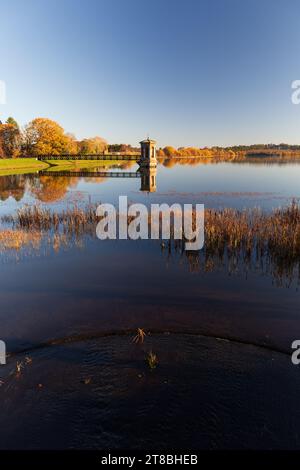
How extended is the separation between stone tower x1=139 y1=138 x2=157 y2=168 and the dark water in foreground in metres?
65.4

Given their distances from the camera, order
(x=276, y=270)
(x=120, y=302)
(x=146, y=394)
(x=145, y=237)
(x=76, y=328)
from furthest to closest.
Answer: (x=145, y=237), (x=276, y=270), (x=120, y=302), (x=76, y=328), (x=146, y=394)

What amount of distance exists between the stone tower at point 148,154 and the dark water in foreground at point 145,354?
6539 centimetres

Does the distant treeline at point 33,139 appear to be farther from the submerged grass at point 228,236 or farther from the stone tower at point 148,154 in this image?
the submerged grass at point 228,236

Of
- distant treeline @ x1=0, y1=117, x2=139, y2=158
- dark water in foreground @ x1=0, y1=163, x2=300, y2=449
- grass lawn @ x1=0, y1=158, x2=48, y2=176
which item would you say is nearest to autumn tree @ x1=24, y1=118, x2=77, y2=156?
distant treeline @ x1=0, y1=117, x2=139, y2=158

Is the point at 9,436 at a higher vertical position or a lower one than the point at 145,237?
lower

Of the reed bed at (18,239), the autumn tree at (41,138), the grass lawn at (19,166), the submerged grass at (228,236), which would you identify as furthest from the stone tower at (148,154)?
the reed bed at (18,239)

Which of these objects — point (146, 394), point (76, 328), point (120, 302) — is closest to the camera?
point (146, 394)

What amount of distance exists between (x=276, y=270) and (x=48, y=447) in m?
11.0

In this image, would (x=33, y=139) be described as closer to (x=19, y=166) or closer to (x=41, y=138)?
(x=41, y=138)

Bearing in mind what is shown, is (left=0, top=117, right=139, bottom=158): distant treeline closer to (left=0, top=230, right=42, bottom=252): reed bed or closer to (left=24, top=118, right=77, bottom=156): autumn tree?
(left=24, top=118, right=77, bottom=156): autumn tree

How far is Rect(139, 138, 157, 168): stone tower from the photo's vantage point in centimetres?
7710
